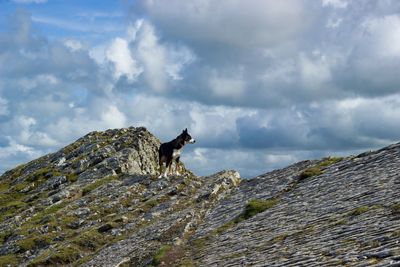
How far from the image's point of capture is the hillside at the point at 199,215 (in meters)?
18.8

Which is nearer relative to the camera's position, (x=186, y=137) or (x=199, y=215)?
(x=199, y=215)

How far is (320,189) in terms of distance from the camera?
30.9m

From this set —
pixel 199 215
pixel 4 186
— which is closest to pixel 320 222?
pixel 199 215

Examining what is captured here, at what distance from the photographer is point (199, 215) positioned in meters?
39.2

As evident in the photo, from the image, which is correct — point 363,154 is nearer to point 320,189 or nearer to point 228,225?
point 320,189

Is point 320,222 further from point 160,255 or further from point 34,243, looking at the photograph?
point 34,243

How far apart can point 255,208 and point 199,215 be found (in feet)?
25.1

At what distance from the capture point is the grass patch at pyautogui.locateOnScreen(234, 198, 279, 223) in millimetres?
32000

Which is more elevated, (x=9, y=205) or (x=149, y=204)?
(x=9, y=205)

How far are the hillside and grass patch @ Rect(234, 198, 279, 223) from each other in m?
0.13

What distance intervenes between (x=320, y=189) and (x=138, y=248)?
12.9 m

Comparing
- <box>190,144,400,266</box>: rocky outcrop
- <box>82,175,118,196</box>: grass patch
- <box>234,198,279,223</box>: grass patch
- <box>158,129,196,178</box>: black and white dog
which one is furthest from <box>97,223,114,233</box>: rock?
<box>82,175,118,196</box>: grass patch

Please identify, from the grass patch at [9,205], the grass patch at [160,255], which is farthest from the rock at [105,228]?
the grass patch at [9,205]

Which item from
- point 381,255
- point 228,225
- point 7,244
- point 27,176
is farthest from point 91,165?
point 381,255
